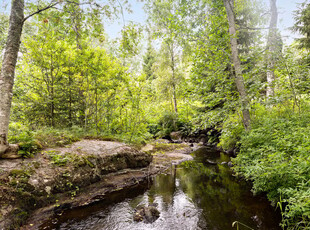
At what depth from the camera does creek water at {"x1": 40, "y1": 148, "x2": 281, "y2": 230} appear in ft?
11.4

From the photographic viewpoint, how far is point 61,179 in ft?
14.4

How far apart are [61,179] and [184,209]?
356 cm

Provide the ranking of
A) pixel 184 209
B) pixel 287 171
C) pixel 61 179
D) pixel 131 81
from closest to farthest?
pixel 287 171 < pixel 184 209 < pixel 61 179 < pixel 131 81

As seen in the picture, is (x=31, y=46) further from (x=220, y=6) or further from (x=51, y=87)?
(x=220, y=6)

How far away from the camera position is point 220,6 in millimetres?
8492

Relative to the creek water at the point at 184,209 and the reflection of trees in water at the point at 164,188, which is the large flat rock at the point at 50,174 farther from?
the reflection of trees in water at the point at 164,188

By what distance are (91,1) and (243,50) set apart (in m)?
13.0

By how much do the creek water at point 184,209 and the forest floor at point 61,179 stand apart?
1.30ft

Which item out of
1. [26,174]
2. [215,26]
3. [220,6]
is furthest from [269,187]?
[220,6]

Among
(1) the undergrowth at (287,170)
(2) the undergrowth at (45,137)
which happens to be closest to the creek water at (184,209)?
(1) the undergrowth at (287,170)

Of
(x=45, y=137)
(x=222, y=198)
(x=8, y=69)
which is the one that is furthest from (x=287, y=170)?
(x=45, y=137)

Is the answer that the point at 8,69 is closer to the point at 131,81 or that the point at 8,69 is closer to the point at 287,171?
the point at 131,81

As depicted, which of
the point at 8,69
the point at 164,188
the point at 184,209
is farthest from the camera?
the point at 164,188

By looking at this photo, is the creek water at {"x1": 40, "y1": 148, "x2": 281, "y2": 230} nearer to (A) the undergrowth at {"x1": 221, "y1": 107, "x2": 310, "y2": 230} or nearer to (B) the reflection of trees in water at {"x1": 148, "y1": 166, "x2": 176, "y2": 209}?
(B) the reflection of trees in water at {"x1": 148, "y1": 166, "x2": 176, "y2": 209}
